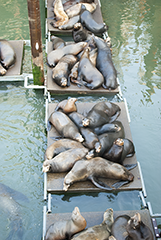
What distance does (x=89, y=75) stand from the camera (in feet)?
18.8

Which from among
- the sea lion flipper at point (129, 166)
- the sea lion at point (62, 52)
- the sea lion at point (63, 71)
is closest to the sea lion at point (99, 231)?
the sea lion flipper at point (129, 166)

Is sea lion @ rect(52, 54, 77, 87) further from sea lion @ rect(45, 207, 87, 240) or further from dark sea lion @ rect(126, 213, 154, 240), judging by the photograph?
dark sea lion @ rect(126, 213, 154, 240)

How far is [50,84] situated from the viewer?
5754 mm

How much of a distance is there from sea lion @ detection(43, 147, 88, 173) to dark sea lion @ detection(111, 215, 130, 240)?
45.5 inches

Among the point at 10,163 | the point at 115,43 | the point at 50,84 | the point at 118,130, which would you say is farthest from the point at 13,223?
the point at 115,43

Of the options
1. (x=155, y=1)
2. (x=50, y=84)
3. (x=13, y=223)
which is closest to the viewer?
(x=13, y=223)

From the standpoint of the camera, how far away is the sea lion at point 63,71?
18.5ft

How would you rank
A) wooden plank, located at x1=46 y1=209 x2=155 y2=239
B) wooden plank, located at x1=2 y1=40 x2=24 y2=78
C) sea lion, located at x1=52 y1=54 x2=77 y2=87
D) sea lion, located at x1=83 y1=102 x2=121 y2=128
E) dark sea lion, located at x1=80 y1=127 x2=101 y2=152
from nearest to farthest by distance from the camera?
wooden plank, located at x1=46 y1=209 x2=155 y2=239
dark sea lion, located at x1=80 y1=127 x2=101 y2=152
sea lion, located at x1=83 y1=102 x2=121 y2=128
sea lion, located at x1=52 y1=54 x2=77 y2=87
wooden plank, located at x1=2 y1=40 x2=24 y2=78

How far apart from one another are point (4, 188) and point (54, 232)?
1246 mm

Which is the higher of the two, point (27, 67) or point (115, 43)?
point (115, 43)

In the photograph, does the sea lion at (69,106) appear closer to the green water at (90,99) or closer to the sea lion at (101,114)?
the sea lion at (101,114)

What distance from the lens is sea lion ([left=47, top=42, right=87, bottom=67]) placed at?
614 cm

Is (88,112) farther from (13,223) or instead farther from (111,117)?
(13,223)

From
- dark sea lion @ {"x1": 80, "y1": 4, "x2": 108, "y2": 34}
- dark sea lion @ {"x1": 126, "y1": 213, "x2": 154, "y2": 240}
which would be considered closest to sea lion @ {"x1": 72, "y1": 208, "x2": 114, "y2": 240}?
dark sea lion @ {"x1": 126, "y1": 213, "x2": 154, "y2": 240}
